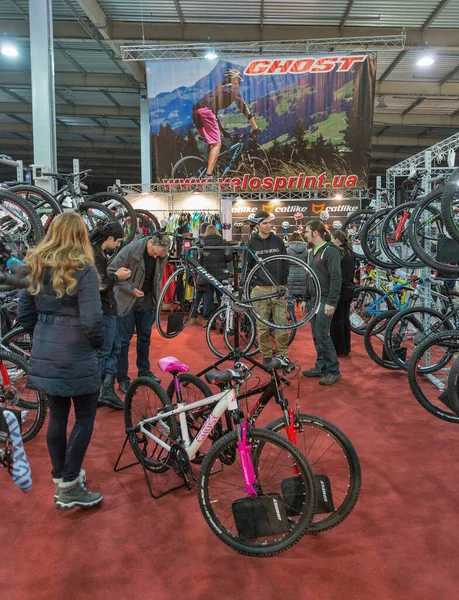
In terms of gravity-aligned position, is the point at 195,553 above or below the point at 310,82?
below

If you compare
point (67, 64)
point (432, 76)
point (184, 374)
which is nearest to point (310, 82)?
point (432, 76)

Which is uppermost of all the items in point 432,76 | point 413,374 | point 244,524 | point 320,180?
point 432,76

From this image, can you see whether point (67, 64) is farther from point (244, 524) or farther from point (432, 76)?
point (244, 524)

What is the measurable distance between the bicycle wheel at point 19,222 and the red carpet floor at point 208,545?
203cm

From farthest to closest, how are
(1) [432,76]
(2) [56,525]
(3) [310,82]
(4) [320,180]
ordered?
(1) [432,76] → (4) [320,180] → (3) [310,82] → (2) [56,525]

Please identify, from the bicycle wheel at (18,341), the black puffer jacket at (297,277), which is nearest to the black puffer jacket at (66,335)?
the bicycle wheel at (18,341)

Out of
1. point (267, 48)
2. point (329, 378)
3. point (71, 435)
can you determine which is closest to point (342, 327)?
point (329, 378)

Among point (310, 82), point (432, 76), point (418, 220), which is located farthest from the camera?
point (432, 76)

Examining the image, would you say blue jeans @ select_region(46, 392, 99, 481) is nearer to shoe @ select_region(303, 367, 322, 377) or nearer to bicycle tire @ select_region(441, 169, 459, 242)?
shoe @ select_region(303, 367, 322, 377)

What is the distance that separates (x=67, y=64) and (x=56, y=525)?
11913 millimetres

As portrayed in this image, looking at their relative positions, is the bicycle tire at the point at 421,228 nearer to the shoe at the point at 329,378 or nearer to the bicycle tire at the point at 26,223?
the shoe at the point at 329,378

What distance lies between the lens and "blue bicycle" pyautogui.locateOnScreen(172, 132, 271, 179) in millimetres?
10797

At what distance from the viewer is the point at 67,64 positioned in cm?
1164

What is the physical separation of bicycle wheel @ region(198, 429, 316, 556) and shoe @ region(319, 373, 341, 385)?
2542 millimetres
